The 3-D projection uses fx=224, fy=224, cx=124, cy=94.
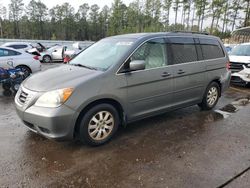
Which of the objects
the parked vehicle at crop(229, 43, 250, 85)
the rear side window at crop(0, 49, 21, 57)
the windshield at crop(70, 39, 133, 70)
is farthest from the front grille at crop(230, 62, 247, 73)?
the rear side window at crop(0, 49, 21, 57)

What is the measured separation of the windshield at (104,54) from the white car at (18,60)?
496 cm

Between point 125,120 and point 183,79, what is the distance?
5.12 feet

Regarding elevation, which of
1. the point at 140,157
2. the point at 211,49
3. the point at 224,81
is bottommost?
the point at 140,157

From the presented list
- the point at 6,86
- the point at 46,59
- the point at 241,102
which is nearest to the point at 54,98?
the point at 6,86

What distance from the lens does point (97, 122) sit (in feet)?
11.5

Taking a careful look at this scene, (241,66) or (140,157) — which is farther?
(241,66)

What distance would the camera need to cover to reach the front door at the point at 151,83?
3805 mm

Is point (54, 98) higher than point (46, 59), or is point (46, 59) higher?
point (54, 98)

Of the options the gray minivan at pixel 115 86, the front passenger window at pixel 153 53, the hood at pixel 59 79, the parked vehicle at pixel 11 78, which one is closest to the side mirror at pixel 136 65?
the gray minivan at pixel 115 86

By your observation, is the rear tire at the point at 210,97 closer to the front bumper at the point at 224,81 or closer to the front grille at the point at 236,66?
the front bumper at the point at 224,81

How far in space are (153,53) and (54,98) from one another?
198cm

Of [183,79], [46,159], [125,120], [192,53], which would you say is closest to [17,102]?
[46,159]

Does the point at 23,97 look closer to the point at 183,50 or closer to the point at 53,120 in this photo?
the point at 53,120

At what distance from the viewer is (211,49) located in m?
5.29
